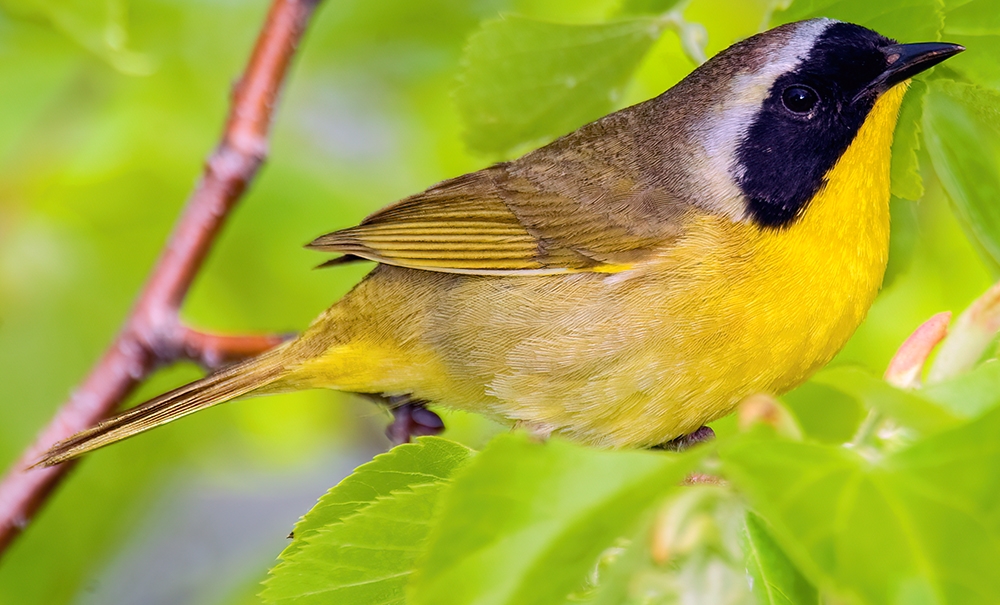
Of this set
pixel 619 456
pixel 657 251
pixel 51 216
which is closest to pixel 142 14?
pixel 51 216

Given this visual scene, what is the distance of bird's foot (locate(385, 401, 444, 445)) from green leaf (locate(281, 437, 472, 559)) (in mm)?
1071

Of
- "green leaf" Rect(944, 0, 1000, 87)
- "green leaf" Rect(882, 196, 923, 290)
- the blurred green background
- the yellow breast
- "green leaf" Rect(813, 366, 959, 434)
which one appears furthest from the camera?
the blurred green background

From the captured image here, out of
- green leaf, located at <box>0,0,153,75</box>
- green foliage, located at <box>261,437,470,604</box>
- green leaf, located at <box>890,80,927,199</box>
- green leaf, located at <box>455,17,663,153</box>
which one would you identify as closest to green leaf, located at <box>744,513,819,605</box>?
green foliage, located at <box>261,437,470,604</box>

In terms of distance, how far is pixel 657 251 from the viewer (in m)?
2.41

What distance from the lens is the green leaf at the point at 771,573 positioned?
53.2 inches

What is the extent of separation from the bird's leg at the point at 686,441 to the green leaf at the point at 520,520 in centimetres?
154

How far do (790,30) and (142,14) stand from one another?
206cm

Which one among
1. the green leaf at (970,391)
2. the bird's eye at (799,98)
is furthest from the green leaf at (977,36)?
the green leaf at (970,391)

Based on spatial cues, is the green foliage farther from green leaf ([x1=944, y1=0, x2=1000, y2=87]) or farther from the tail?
green leaf ([x1=944, y1=0, x2=1000, y2=87])

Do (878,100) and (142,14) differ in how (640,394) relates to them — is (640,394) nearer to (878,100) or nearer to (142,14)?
(878,100)

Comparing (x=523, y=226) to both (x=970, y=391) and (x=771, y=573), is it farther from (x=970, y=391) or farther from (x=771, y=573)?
(x=970, y=391)

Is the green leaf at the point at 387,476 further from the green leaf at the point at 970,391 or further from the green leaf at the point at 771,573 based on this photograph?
the green leaf at the point at 970,391

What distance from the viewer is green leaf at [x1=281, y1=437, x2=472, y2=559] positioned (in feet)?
5.38

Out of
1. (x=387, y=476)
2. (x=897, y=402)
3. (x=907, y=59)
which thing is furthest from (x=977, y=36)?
(x=387, y=476)
